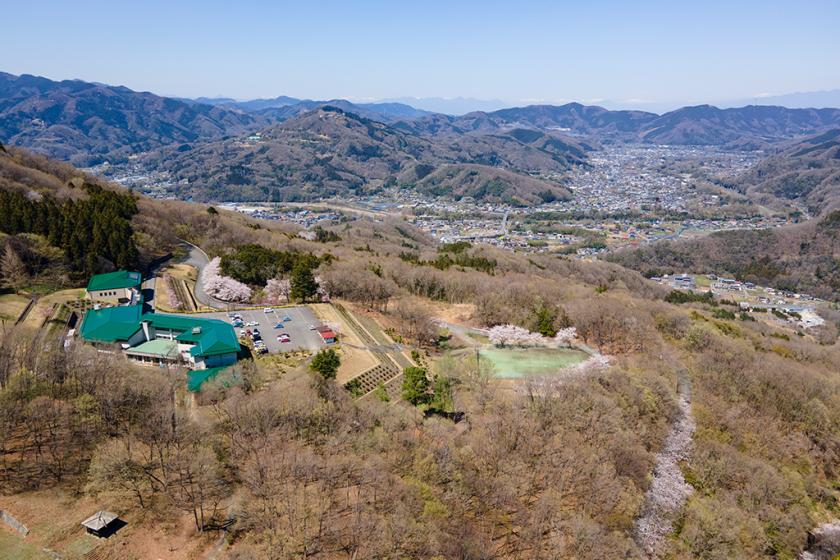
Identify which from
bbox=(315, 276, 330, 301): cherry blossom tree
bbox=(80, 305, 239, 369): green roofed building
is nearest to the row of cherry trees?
bbox=(315, 276, 330, 301): cherry blossom tree

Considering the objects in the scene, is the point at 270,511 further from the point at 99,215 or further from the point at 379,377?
the point at 99,215

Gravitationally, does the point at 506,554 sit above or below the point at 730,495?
above

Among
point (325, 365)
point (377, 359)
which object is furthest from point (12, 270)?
point (377, 359)

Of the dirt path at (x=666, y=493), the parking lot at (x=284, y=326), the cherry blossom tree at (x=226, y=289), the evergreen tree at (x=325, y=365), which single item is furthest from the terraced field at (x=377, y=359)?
the dirt path at (x=666, y=493)

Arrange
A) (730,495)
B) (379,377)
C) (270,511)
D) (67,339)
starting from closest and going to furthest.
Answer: (270,511)
(730,495)
(67,339)
(379,377)

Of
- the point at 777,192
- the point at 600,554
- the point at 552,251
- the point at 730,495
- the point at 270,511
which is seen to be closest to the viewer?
the point at 270,511

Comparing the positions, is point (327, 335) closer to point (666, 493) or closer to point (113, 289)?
point (113, 289)

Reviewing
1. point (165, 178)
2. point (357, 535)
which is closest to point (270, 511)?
point (357, 535)
